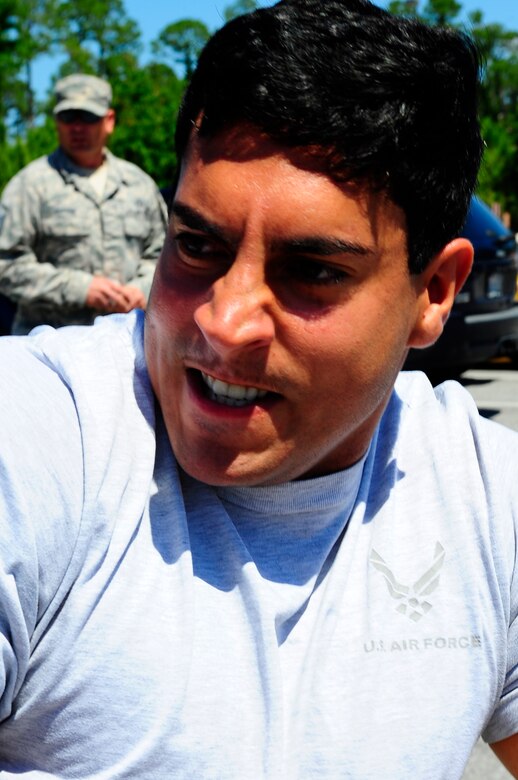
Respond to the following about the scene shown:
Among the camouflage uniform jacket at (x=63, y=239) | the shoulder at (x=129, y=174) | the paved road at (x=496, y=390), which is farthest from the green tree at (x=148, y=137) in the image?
the camouflage uniform jacket at (x=63, y=239)

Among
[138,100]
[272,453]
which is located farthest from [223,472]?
[138,100]

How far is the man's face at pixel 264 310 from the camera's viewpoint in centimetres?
140

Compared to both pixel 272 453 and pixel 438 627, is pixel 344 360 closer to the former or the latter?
pixel 272 453

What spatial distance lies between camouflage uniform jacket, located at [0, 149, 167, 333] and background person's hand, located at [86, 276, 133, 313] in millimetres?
34

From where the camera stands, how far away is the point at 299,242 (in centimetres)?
140

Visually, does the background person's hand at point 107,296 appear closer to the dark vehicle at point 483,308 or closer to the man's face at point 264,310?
the dark vehicle at point 483,308

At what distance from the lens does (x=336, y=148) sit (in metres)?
1.39

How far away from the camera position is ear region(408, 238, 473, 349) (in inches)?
64.4

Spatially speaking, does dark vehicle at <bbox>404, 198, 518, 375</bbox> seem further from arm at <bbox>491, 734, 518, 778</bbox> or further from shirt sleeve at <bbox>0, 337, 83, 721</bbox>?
shirt sleeve at <bbox>0, 337, 83, 721</bbox>

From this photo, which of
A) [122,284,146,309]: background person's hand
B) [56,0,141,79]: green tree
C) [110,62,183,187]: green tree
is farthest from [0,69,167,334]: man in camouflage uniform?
[56,0,141,79]: green tree

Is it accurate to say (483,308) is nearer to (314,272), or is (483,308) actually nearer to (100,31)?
(314,272)

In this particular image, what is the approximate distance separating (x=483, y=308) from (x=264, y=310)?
22.4 ft

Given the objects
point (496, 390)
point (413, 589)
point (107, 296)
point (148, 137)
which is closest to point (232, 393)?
point (413, 589)

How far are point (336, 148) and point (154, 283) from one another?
30 centimetres
